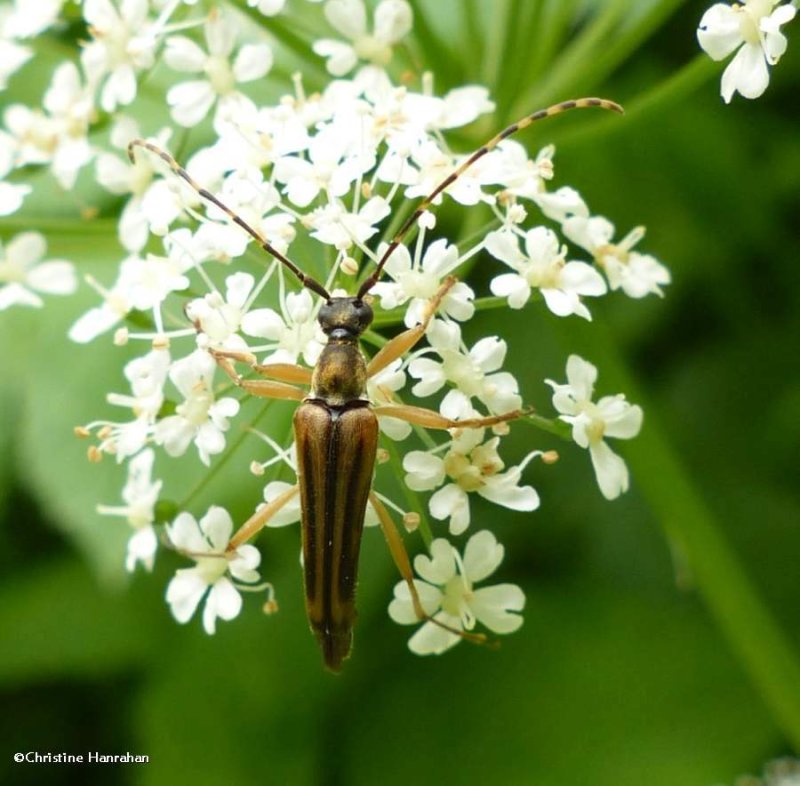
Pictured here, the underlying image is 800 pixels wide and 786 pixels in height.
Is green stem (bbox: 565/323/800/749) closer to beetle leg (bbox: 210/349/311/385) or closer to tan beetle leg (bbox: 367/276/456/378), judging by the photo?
tan beetle leg (bbox: 367/276/456/378)

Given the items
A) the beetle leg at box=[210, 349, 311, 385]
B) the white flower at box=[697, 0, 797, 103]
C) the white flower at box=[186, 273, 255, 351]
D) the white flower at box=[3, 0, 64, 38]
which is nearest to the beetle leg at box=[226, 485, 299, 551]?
the beetle leg at box=[210, 349, 311, 385]

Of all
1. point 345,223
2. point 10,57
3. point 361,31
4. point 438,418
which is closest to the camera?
point 438,418

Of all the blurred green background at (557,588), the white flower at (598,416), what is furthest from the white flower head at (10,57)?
the white flower at (598,416)

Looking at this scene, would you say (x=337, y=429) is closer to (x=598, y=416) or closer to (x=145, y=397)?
(x=145, y=397)

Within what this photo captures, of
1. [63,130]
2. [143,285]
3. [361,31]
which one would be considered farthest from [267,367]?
[63,130]

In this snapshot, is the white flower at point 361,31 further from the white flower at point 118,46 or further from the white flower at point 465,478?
the white flower at point 465,478
